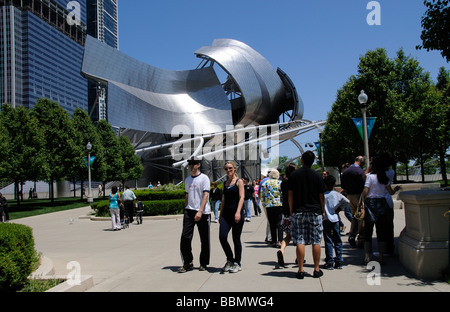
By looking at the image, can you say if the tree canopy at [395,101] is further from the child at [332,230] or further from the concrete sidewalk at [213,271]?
the child at [332,230]

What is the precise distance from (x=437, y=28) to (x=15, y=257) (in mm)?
7177

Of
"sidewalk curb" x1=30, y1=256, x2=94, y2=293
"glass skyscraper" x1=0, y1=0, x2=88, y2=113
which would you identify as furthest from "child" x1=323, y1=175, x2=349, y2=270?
"glass skyscraper" x1=0, y1=0, x2=88, y2=113

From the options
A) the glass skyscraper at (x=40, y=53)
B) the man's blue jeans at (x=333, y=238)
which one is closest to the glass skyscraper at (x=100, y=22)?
the glass skyscraper at (x=40, y=53)

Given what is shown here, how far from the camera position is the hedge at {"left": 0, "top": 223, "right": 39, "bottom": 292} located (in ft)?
16.1

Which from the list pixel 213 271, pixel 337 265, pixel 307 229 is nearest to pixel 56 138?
pixel 213 271

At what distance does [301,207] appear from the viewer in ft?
18.6

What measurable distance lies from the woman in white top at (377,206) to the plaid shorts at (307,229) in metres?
1.28

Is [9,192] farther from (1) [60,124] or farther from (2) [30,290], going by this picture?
(2) [30,290]

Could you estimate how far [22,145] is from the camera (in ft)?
81.0

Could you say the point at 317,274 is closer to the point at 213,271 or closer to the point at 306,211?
the point at 306,211

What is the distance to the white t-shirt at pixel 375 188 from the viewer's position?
658cm

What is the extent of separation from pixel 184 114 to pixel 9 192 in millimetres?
25760

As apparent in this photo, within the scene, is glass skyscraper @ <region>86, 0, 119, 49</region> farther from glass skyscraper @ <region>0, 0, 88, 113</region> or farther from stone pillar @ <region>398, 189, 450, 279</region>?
stone pillar @ <region>398, 189, 450, 279</region>

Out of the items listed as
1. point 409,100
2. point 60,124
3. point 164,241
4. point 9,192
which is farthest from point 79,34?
point 164,241
